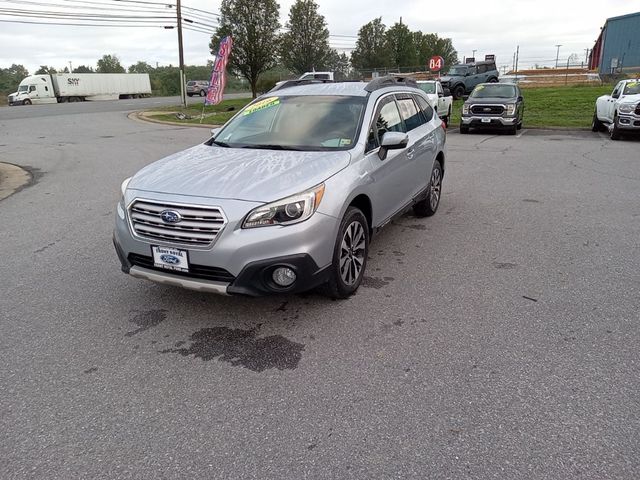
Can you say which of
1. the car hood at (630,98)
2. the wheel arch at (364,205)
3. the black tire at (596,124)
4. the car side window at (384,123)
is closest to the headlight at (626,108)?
the car hood at (630,98)

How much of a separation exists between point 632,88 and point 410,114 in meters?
12.6

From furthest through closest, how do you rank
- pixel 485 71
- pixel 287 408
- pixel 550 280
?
pixel 485 71, pixel 550 280, pixel 287 408

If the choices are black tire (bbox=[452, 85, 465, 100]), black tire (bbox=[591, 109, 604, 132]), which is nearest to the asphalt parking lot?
black tire (bbox=[591, 109, 604, 132])

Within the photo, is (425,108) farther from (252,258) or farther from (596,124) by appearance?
(596,124)

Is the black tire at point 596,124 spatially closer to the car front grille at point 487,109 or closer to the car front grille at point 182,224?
the car front grille at point 487,109

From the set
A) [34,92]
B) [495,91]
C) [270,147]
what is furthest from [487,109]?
[34,92]

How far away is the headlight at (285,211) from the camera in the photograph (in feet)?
11.1

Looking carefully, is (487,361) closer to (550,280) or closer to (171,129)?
(550,280)

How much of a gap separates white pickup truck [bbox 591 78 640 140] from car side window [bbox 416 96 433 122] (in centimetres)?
1036

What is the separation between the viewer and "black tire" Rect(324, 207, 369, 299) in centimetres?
385

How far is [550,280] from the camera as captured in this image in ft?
14.7

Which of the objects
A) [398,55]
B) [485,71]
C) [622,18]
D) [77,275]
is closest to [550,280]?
[77,275]

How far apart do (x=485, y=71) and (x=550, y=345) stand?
30647 mm

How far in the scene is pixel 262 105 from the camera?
17.3 feet
